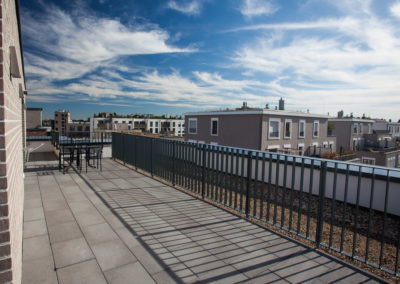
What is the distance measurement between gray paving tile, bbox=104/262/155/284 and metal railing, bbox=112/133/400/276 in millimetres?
2049

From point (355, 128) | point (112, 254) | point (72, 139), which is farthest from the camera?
point (355, 128)

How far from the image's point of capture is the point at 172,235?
138 inches

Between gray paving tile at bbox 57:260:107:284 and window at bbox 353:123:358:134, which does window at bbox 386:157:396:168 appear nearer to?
window at bbox 353:123:358:134

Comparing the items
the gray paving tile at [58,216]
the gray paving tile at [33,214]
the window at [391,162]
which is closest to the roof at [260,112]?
the window at [391,162]

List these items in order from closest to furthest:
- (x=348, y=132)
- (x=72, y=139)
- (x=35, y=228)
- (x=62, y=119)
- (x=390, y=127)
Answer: (x=35, y=228) → (x=72, y=139) → (x=348, y=132) → (x=390, y=127) → (x=62, y=119)

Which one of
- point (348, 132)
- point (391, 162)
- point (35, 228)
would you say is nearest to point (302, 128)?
point (391, 162)

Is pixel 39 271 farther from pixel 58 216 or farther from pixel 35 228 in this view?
pixel 58 216

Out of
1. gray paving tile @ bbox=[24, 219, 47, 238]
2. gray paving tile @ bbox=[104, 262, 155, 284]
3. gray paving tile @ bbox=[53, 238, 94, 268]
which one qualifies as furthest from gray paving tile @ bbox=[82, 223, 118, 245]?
gray paving tile @ bbox=[104, 262, 155, 284]

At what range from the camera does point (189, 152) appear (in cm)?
578

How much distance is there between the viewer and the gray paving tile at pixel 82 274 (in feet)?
7.93

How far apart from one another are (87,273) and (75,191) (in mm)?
3555

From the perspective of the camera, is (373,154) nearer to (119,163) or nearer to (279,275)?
(119,163)

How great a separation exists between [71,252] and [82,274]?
1.88 ft

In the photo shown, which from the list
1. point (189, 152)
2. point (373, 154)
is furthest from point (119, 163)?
point (373, 154)
